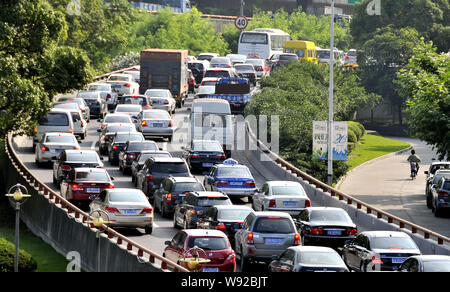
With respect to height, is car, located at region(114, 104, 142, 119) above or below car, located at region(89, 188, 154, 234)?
above

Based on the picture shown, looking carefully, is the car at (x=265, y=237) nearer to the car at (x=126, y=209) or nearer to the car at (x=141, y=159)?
the car at (x=126, y=209)

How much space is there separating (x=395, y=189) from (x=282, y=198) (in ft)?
84.5

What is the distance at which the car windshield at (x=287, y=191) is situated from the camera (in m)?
33.7

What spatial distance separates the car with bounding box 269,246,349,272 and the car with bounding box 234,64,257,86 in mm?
59375

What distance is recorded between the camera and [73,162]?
3772cm

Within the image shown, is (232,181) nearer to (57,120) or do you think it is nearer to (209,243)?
(209,243)

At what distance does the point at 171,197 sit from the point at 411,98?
22.6m

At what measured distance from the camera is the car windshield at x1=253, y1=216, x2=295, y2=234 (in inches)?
1035

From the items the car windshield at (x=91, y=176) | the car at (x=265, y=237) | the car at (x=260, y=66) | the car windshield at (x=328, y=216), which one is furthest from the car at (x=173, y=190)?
the car at (x=260, y=66)

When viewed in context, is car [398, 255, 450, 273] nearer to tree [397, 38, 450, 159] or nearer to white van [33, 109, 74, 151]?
tree [397, 38, 450, 159]

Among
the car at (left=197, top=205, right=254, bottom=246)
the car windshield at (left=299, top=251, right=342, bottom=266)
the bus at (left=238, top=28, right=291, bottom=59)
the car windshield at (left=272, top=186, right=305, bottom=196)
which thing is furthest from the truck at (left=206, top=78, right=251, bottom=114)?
the car windshield at (left=299, top=251, right=342, bottom=266)

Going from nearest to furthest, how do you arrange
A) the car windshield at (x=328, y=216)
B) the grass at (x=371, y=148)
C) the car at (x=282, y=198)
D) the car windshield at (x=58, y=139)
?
the car windshield at (x=328, y=216)
the car at (x=282, y=198)
the car windshield at (x=58, y=139)
the grass at (x=371, y=148)

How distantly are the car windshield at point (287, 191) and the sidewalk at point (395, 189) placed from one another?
943 cm

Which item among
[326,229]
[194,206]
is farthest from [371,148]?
[326,229]
